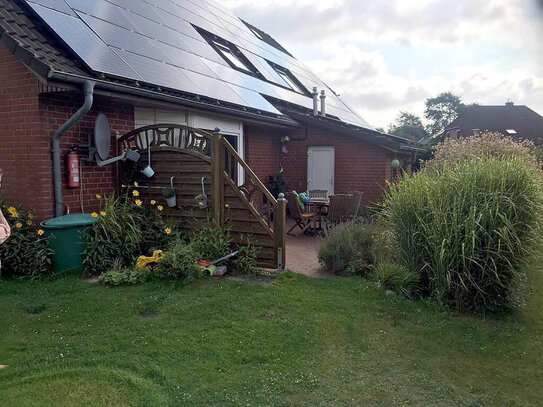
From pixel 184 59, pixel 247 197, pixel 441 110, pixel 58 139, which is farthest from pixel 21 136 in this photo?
pixel 441 110

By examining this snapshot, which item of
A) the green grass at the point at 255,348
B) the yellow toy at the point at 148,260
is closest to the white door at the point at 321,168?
the green grass at the point at 255,348

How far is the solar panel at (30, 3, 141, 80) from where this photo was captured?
614 centimetres

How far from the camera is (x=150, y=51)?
8102 mm

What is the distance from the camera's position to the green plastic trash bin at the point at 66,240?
5.65 meters

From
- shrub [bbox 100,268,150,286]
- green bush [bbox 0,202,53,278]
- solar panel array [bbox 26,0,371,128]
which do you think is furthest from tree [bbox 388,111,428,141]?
green bush [bbox 0,202,53,278]

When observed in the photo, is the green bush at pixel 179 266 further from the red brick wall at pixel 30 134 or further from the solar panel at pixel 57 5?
the solar panel at pixel 57 5

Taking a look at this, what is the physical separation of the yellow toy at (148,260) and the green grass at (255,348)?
0.38 meters

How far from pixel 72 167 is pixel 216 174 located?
6.73 feet

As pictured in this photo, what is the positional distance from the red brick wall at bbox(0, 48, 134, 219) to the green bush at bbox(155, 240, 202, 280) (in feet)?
6.06

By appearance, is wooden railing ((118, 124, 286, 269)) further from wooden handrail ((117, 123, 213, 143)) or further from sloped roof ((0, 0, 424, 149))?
sloped roof ((0, 0, 424, 149))

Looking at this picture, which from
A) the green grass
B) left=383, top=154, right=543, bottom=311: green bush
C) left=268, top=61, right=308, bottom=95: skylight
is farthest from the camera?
left=268, top=61, right=308, bottom=95: skylight

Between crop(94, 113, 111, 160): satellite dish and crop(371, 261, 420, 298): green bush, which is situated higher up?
crop(94, 113, 111, 160): satellite dish

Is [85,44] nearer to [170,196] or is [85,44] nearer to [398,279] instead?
[170,196]

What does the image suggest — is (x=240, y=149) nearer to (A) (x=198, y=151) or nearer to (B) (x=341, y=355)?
(A) (x=198, y=151)
